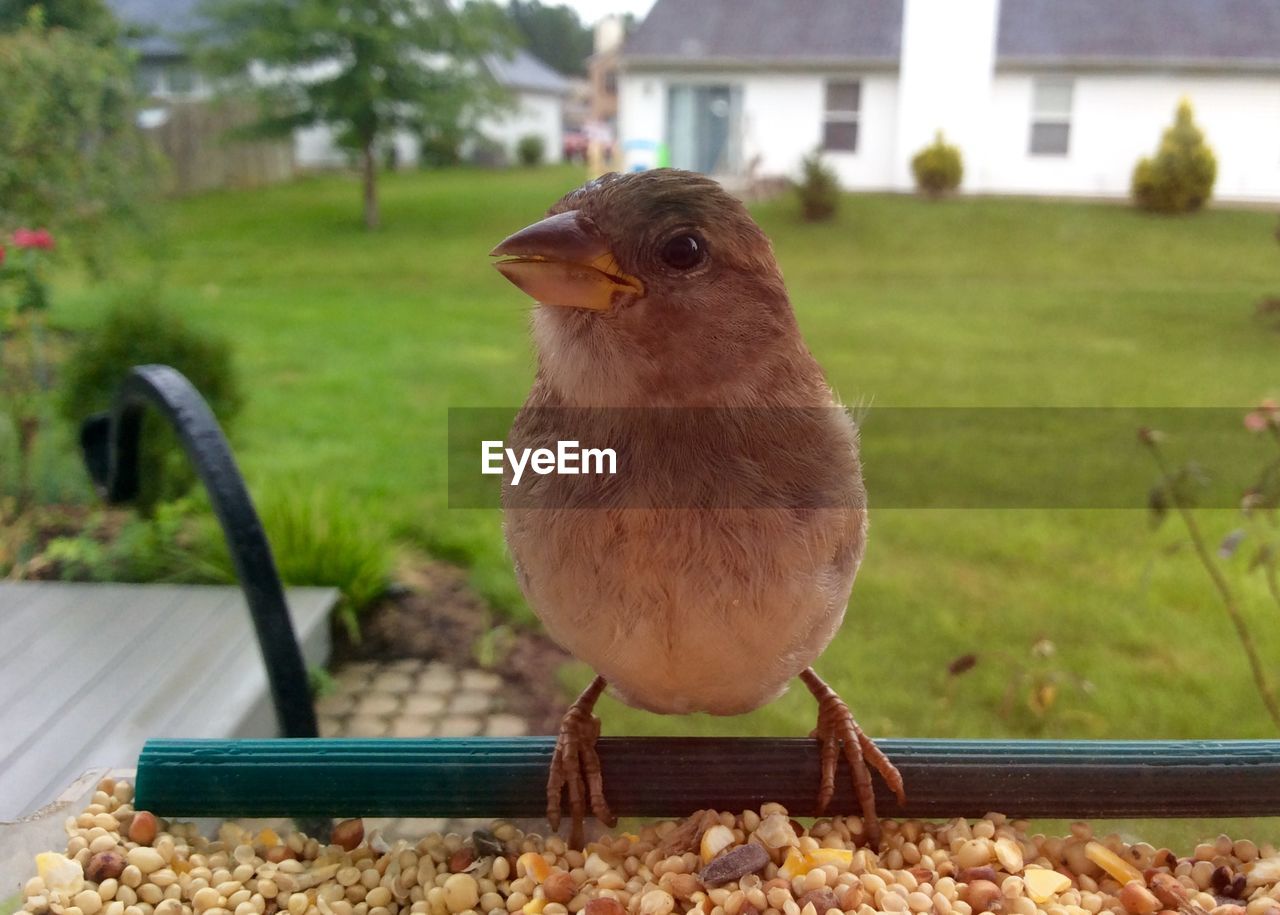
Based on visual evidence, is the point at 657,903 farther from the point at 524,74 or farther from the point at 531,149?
the point at 524,74

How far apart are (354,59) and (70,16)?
0.75 m

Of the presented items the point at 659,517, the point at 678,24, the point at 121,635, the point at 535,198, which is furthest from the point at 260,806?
the point at 678,24

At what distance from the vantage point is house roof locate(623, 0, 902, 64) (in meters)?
2.17

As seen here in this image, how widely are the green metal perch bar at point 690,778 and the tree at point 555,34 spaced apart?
4.41 ft

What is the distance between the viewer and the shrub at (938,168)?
2.28 m

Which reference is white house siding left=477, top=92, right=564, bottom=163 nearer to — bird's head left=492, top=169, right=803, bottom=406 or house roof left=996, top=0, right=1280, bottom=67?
house roof left=996, top=0, right=1280, bottom=67

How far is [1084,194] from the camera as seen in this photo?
2355 millimetres

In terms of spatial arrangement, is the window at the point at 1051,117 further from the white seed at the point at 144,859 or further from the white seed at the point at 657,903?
the white seed at the point at 144,859

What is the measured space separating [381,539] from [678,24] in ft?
4.94

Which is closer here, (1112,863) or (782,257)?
(1112,863)

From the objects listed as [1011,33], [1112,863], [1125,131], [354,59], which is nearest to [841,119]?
[1011,33]

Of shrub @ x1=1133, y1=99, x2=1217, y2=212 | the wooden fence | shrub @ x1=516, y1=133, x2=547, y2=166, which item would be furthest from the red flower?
shrub @ x1=1133, y1=99, x2=1217, y2=212

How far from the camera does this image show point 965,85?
2.28m

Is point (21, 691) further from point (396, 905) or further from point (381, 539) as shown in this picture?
point (381, 539)
